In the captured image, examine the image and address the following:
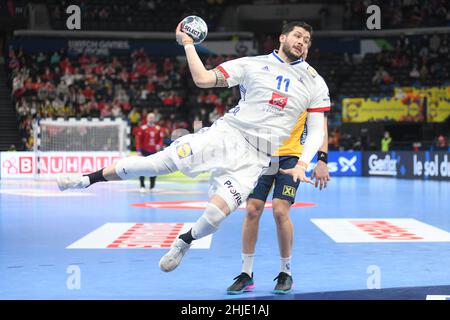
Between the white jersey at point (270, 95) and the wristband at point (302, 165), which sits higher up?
the white jersey at point (270, 95)

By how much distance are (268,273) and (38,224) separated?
6.00 meters

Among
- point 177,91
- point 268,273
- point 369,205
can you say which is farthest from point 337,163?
point 268,273

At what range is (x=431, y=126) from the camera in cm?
3266

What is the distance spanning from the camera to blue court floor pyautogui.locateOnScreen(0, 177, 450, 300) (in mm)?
6698

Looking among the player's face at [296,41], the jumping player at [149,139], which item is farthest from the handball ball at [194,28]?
the jumping player at [149,139]

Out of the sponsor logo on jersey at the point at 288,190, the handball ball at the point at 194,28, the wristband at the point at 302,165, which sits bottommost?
the sponsor logo on jersey at the point at 288,190

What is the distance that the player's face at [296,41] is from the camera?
6.60m

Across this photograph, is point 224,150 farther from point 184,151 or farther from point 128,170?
point 128,170

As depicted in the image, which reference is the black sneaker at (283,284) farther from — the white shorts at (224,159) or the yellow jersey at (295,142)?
the yellow jersey at (295,142)

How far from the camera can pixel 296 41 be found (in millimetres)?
6617

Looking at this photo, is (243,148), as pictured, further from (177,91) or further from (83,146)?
(177,91)

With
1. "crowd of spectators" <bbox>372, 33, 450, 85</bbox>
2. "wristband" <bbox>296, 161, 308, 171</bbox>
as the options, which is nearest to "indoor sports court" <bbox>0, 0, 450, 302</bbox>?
"wristband" <bbox>296, 161, 308, 171</bbox>

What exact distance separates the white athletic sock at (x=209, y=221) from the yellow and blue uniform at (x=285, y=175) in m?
0.75

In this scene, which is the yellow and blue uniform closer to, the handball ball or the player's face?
the player's face
